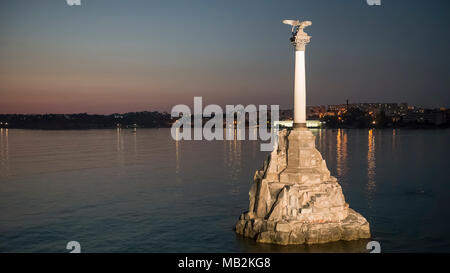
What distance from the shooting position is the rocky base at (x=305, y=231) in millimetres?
16141

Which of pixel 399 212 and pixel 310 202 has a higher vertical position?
pixel 310 202

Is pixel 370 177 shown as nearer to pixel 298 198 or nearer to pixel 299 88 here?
pixel 299 88

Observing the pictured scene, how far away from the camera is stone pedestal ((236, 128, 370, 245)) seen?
53.5 feet

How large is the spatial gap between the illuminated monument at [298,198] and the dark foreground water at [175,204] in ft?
1.85

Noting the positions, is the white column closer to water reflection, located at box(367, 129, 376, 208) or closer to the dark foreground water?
the dark foreground water

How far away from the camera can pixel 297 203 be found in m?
16.4

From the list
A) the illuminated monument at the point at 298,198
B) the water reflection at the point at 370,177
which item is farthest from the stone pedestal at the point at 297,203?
the water reflection at the point at 370,177

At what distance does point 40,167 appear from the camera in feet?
146

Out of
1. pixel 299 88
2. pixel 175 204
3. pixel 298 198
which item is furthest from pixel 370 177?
pixel 298 198

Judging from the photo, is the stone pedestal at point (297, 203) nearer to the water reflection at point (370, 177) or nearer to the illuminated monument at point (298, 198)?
the illuminated monument at point (298, 198)

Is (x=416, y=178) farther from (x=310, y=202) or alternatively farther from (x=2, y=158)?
(x=2, y=158)

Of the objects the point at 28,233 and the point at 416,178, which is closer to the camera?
the point at 28,233

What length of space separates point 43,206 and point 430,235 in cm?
2130
